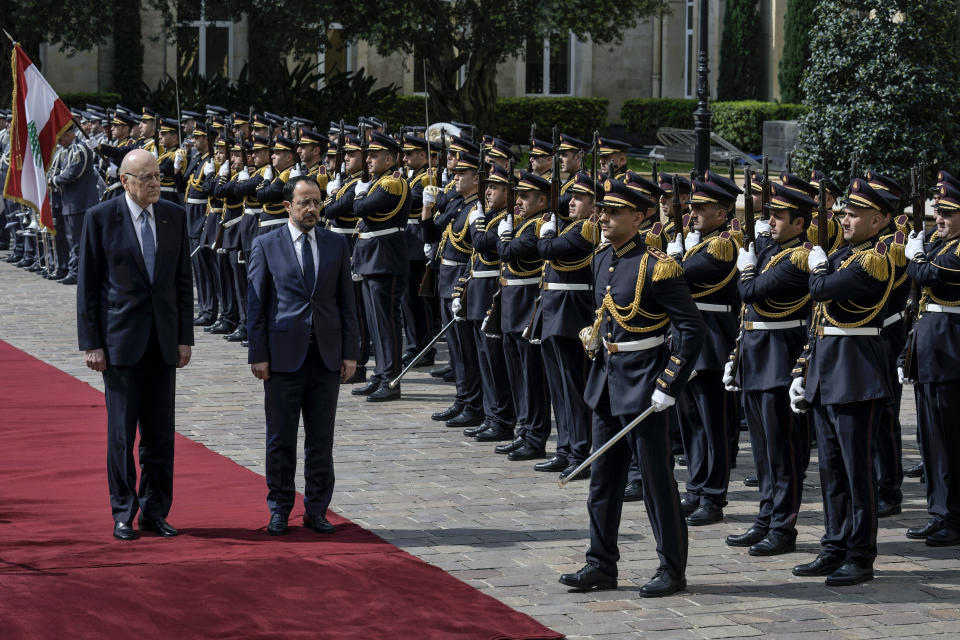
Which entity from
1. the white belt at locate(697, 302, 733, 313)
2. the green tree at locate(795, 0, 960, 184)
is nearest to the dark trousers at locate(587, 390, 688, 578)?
the white belt at locate(697, 302, 733, 313)

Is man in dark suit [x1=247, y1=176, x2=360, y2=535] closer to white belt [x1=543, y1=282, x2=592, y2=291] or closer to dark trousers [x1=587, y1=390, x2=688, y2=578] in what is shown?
dark trousers [x1=587, y1=390, x2=688, y2=578]

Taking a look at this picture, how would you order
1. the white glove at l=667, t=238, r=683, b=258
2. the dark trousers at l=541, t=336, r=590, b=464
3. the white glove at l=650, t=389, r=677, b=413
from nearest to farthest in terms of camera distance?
the white glove at l=650, t=389, r=677, b=413 < the white glove at l=667, t=238, r=683, b=258 < the dark trousers at l=541, t=336, r=590, b=464

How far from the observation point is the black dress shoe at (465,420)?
11.3m

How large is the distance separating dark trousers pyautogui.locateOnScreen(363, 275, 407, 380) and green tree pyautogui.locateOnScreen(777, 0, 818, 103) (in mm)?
20726

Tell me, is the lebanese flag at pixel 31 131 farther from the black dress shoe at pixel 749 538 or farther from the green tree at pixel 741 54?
the green tree at pixel 741 54

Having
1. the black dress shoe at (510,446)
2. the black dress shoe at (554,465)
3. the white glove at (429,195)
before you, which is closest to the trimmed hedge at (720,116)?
the white glove at (429,195)

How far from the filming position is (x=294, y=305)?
8133mm

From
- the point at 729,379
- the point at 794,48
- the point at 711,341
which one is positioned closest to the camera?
the point at 729,379

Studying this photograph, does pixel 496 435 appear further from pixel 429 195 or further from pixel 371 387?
pixel 429 195

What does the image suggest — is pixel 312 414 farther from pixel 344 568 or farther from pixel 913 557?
pixel 913 557

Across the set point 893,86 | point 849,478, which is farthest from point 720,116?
point 849,478

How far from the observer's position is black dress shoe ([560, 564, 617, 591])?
721cm

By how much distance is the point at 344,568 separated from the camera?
7418 mm

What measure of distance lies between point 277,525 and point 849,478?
279 cm
